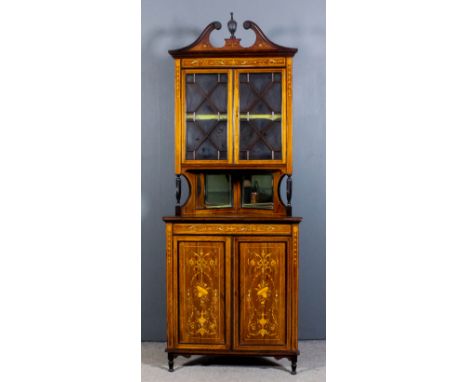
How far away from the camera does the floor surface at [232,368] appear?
3.10 m

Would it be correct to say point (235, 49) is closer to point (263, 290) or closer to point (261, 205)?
point (261, 205)

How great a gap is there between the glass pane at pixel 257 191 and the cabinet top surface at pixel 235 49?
0.85m

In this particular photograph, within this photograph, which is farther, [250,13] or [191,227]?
[250,13]

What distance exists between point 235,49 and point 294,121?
0.80 metres

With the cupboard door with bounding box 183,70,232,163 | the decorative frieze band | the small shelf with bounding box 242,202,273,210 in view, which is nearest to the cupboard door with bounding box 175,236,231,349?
the small shelf with bounding box 242,202,273,210

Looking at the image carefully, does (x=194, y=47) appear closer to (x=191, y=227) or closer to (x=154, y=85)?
(x=154, y=85)

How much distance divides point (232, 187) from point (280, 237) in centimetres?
60

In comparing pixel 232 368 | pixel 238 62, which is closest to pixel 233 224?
pixel 232 368

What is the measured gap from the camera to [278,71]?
328 centimetres

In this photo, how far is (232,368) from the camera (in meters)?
3.27

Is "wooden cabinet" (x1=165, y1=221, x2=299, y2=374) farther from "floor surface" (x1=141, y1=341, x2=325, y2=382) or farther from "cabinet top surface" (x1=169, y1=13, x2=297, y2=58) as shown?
"cabinet top surface" (x1=169, y1=13, x2=297, y2=58)

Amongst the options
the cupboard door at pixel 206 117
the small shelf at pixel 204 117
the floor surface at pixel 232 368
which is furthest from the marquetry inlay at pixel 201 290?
the small shelf at pixel 204 117

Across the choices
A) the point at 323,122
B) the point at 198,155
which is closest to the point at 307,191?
the point at 323,122

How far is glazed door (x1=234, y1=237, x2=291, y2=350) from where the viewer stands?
10.4ft
